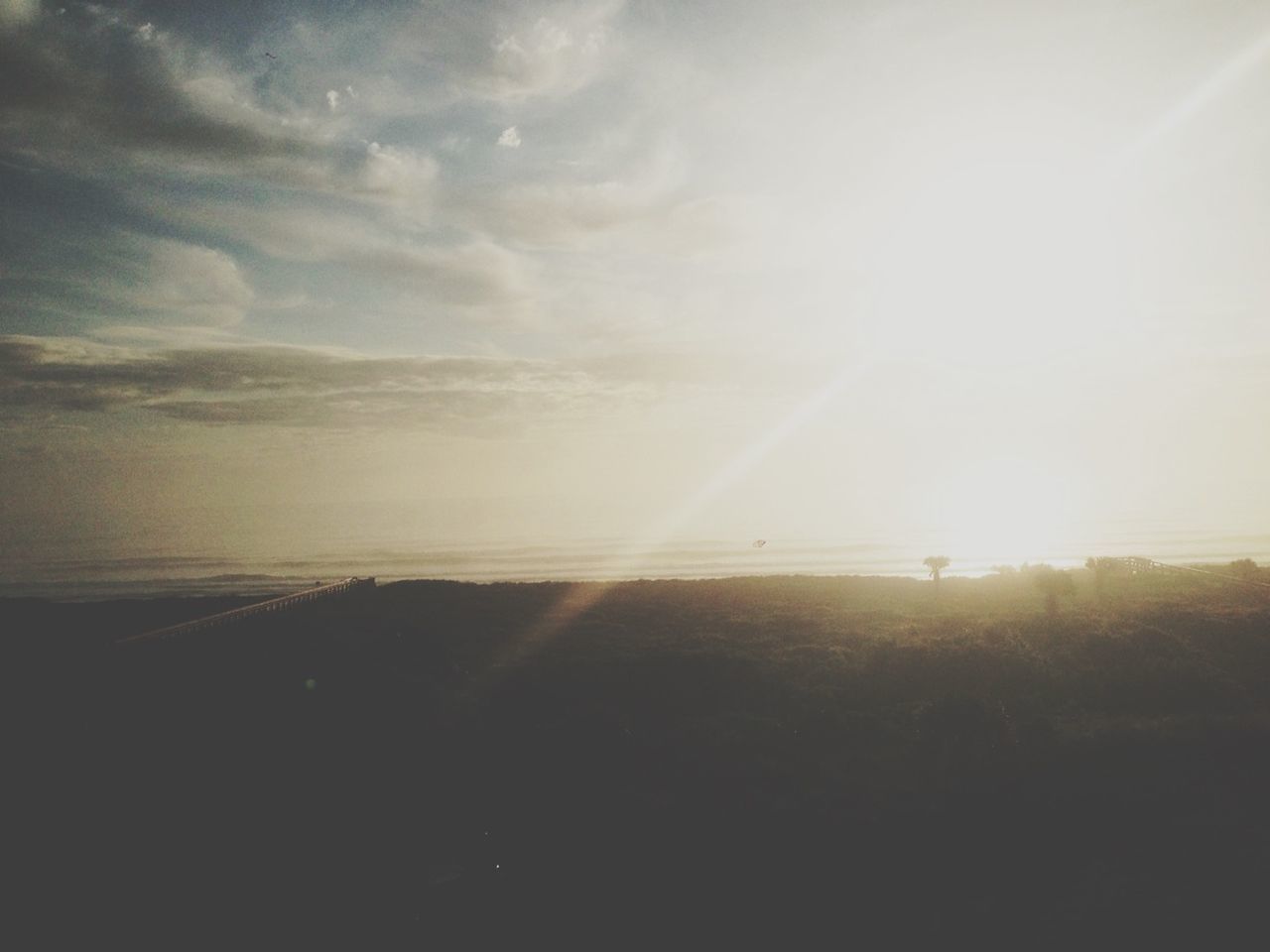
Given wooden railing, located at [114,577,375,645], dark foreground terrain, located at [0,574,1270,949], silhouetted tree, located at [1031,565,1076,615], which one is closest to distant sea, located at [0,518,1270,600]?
wooden railing, located at [114,577,375,645]

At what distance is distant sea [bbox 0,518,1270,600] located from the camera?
205 feet

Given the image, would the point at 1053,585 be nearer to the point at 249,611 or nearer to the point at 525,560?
the point at 249,611

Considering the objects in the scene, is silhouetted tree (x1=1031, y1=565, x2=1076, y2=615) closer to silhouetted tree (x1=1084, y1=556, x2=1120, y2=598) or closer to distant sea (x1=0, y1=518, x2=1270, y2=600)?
silhouetted tree (x1=1084, y1=556, x2=1120, y2=598)

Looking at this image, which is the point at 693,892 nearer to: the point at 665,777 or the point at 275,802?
the point at 665,777

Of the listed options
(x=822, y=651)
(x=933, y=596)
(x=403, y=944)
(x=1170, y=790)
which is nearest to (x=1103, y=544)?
(x=933, y=596)

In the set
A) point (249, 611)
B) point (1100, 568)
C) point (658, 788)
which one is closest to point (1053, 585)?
point (1100, 568)

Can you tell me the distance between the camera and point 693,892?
Answer: 1033 cm

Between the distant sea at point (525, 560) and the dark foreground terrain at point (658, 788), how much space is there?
128 ft

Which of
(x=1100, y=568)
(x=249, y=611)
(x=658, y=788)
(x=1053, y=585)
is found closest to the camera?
(x=658, y=788)

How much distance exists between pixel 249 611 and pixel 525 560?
1862 inches

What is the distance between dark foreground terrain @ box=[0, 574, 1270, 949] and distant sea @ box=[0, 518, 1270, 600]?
128 feet

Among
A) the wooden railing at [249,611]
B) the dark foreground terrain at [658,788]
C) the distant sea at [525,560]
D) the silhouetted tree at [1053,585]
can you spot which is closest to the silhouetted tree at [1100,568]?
the silhouetted tree at [1053,585]

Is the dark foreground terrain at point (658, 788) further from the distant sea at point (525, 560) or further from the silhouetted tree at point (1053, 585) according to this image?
the distant sea at point (525, 560)

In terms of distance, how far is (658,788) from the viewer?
13703mm
